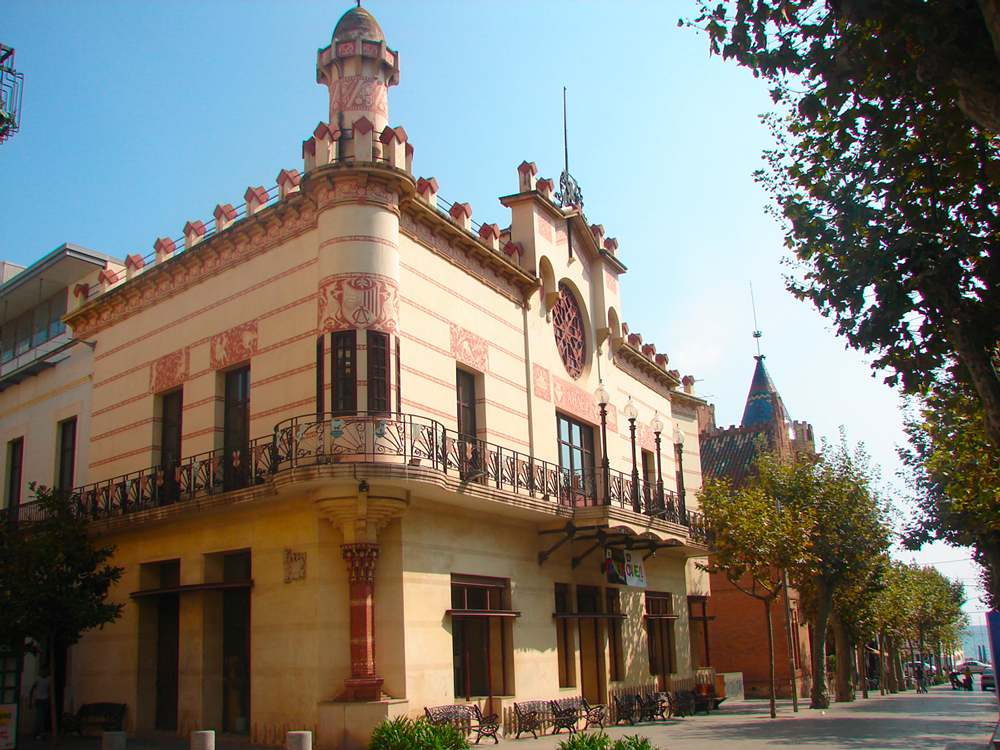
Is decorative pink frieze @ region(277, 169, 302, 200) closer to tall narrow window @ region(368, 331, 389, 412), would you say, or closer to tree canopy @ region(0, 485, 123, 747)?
tall narrow window @ region(368, 331, 389, 412)

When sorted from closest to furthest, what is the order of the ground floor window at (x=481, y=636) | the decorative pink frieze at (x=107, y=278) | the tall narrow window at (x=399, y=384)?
the tall narrow window at (x=399, y=384) < the ground floor window at (x=481, y=636) < the decorative pink frieze at (x=107, y=278)

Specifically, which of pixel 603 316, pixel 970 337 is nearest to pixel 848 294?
pixel 970 337

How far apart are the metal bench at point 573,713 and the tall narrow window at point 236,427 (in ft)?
27.6

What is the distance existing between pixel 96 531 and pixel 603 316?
1479cm

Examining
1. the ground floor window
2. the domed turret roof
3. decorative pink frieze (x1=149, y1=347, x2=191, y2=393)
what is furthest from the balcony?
the domed turret roof

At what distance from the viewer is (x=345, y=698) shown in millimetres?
15258

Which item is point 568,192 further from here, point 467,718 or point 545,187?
point 467,718

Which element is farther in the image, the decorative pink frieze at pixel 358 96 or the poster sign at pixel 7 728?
the decorative pink frieze at pixel 358 96

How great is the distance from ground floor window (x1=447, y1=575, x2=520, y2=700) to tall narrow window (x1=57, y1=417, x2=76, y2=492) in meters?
12.0

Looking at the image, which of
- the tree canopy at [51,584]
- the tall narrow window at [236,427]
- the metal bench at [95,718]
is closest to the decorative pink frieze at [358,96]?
the tall narrow window at [236,427]

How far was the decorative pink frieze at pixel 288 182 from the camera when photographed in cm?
1853

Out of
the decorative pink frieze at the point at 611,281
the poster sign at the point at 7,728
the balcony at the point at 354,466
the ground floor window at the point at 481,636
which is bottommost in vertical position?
the poster sign at the point at 7,728

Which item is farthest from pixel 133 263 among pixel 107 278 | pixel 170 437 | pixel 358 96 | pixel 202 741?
pixel 202 741

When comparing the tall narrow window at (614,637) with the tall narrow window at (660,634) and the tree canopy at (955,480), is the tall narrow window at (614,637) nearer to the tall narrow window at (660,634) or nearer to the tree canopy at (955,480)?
the tall narrow window at (660,634)
